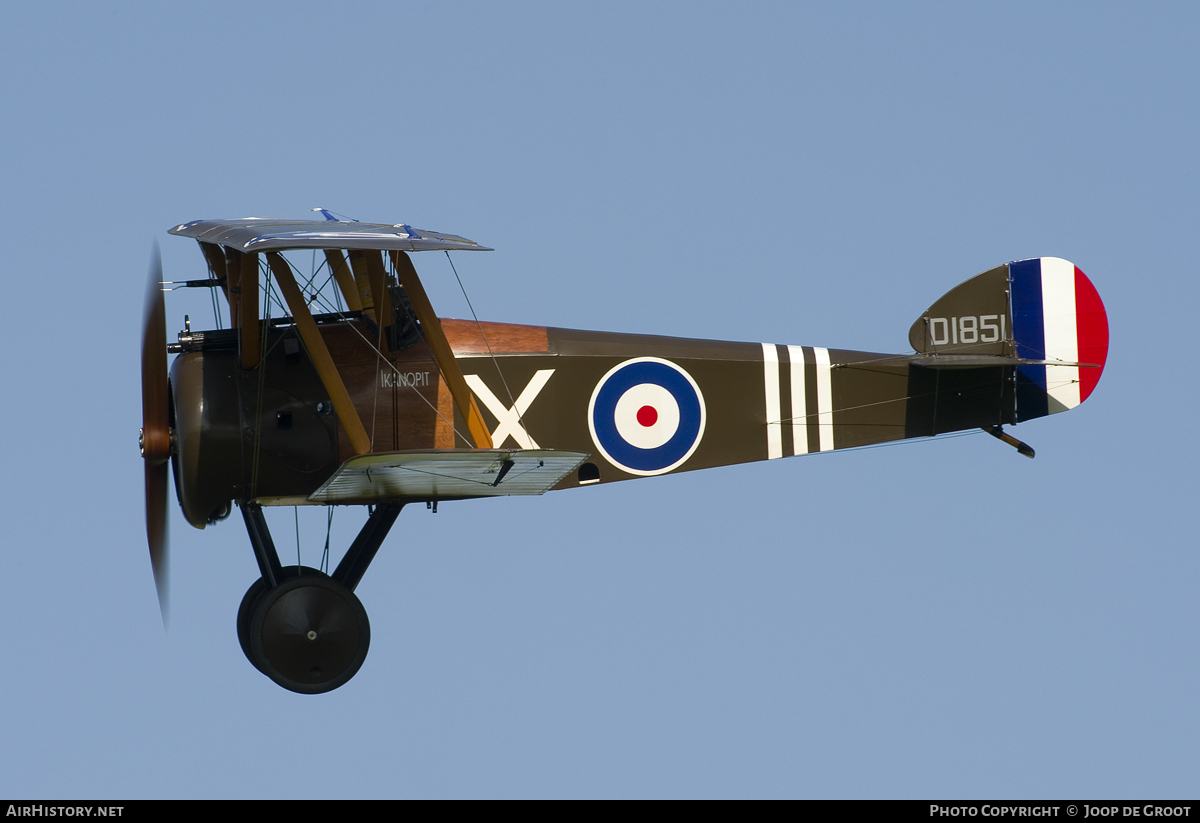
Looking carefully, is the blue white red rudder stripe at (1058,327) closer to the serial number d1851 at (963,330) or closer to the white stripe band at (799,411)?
the serial number d1851 at (963,330)

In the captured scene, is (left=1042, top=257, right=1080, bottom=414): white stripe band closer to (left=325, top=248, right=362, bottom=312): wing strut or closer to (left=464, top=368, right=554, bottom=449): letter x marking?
(left=464, top=368, right=554, bottom=449): letter x marking

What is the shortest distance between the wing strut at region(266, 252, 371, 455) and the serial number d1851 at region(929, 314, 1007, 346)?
5138 millimetres

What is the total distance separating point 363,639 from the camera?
1388 cm

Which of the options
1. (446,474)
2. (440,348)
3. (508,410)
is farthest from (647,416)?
(446,474)

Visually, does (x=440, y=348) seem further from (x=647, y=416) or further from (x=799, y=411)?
(x=799, y=411)

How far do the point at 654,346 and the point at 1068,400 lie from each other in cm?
352

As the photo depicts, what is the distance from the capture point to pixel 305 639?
13727 millimetres

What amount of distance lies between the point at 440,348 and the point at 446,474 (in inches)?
37.0

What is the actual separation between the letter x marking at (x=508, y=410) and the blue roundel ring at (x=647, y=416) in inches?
20.7

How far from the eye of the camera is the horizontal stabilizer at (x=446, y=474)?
1295 centimetres

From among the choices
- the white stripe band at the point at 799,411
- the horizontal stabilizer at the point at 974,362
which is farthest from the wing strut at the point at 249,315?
the horizontal stabilizer at the point at 974,362

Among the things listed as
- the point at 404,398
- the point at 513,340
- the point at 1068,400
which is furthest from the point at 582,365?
the point at 1068,400

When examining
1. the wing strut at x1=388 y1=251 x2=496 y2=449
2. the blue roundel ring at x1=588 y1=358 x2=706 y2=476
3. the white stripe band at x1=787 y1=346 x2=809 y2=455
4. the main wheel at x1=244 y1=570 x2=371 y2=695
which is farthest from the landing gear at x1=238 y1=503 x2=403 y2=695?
the white stripe band at x1=787 y1=346 x2=809 y2=455
